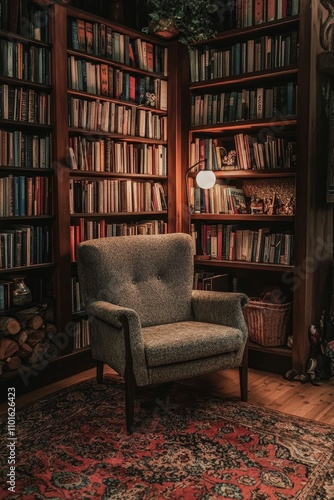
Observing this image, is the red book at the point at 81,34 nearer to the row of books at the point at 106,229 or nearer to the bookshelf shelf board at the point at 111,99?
the bookshelf shelf board at the point at 111,99

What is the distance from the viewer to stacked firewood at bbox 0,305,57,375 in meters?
3.12

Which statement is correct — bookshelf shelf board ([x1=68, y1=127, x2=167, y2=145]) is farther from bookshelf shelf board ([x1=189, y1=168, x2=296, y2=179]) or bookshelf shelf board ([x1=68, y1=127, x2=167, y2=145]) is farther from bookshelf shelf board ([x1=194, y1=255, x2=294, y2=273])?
bookshelf shelf board ([x1=194, y1=255, x2=294, y2=273])

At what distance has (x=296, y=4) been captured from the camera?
11.0 feet

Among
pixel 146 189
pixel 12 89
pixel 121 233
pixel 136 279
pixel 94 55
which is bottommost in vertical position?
pixel 136 279

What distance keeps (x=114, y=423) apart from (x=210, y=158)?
205 centimetres

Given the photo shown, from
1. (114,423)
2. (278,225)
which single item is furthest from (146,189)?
(114,423)

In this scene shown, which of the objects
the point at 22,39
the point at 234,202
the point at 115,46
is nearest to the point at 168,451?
the point at 234,202

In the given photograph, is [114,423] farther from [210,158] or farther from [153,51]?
[153,51]

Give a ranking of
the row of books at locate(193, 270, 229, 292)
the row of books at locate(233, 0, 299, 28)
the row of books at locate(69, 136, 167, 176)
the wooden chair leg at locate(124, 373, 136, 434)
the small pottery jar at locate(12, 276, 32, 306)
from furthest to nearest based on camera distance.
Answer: the row of books at locate(193, 270, 229, 292)
the row of books at locate(69, 136, 167, 176)
the row of books at locate(233, 0, 299, 28)
the small pottery jar at locate(12, 276, 32, 306)
the wooden chair leg at locate(124, 373, 136, 434)

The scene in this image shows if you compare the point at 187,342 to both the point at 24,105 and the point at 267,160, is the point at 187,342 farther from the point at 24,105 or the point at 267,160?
the point at 24,105

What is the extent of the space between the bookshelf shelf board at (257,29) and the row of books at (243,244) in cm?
133

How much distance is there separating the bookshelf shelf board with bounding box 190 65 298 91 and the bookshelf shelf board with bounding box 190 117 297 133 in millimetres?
287

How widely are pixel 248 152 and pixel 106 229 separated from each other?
3.77ft

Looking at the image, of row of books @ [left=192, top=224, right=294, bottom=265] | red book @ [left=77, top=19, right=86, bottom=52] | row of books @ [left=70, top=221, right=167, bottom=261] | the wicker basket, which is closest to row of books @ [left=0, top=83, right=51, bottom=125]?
red book @ [left=77, top=19, right=86, bottom=52]
